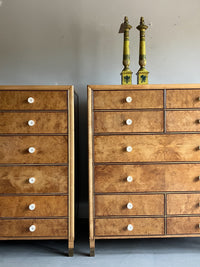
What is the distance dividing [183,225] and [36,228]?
1.09m

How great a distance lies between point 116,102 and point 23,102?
0.68 meters

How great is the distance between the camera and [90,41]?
8.57ft

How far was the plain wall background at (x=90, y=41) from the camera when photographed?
2.59 meters

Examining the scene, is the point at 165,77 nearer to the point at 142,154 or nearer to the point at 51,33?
the point at 142,154

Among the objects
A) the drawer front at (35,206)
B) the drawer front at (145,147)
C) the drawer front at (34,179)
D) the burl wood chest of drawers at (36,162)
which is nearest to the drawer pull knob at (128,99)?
the drawer front at (145,147)

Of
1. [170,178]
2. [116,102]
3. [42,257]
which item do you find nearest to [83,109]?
[116,102]

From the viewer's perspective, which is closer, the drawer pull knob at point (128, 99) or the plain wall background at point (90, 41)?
the drawer pull knob at point (128, 99)

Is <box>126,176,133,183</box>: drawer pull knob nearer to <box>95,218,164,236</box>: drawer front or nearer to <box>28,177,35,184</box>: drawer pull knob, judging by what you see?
<box>95,218,164,236</box>: drawer front

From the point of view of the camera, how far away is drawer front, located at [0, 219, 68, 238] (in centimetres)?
197

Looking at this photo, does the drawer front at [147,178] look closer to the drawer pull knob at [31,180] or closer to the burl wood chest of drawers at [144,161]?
the burl wood chest of drawers at [144,161]

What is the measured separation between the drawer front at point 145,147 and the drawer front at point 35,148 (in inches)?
10.4

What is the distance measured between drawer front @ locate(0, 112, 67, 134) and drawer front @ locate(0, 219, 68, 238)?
66cm

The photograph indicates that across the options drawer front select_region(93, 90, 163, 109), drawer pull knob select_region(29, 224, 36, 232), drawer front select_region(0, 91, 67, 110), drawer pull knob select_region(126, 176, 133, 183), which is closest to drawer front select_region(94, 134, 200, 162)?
drawer pull knob select_region(126, 176, 133, 183)

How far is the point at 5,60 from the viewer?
2.61 meters
